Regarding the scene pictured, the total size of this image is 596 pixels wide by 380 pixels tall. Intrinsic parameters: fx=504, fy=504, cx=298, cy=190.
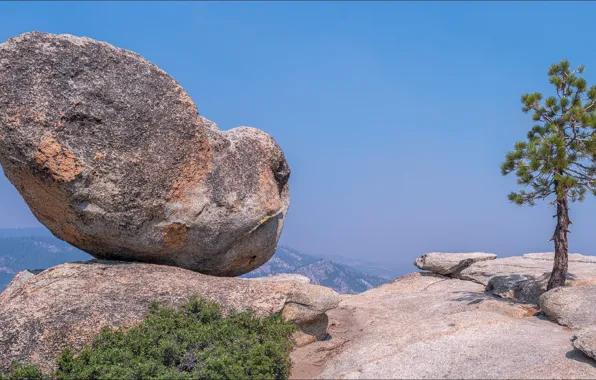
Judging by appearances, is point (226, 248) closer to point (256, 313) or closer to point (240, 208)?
point (240, 208)

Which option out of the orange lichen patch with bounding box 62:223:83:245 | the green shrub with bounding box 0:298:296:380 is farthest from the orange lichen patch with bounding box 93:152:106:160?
the green shrub with bounding box 0:298:296:380

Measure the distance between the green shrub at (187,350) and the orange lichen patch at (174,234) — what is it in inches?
83.9

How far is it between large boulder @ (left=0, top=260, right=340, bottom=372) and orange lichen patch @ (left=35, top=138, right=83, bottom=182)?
8.43 ft

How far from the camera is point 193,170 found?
45.8 ft

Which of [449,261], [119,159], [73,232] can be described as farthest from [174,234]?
[449,261]

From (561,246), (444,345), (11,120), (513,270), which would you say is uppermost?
(11,120)

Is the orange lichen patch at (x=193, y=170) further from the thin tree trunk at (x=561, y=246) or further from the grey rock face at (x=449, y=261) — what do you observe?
the grey rock face at (x=449, y=261)

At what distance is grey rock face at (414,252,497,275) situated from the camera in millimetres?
23188

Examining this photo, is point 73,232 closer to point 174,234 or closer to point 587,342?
point 174,234

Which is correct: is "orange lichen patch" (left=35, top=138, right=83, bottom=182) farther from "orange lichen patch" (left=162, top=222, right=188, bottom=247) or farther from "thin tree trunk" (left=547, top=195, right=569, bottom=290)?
"thin tree trunk" (left=547, top=195, right=569, bottom=290)

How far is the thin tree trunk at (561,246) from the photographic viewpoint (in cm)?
1672

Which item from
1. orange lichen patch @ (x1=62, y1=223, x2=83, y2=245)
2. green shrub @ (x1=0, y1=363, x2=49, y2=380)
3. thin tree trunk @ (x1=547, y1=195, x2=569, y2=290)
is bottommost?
green shrub @ (x1=0, y1=363, x2=49, y2=380)

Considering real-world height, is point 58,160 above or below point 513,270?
above

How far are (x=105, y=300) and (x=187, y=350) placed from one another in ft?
8.94
